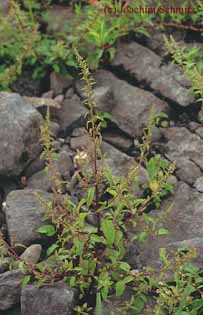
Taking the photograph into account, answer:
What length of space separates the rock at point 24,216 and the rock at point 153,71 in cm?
153

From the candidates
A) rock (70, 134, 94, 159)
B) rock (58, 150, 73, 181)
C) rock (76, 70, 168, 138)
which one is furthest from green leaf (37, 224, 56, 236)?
rock (76, 70, 168, 138)

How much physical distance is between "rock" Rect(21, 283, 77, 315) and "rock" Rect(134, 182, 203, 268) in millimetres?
592

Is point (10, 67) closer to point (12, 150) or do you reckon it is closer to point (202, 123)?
point (12, 150)

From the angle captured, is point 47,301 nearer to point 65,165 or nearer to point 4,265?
point 4,265

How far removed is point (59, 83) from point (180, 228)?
191 cm

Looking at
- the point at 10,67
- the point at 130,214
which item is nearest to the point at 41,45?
the point at 10,67

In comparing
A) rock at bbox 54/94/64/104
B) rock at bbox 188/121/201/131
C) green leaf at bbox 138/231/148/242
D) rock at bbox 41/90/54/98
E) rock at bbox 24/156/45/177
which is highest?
rock at bbox 41/90/54/98

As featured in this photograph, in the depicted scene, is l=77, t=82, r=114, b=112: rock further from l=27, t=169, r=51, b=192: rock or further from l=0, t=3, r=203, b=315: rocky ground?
l=27, t=169, r=51, b=192: rock

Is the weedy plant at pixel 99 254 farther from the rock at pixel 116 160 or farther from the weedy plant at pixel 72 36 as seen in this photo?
the weedy plant at pixel 72 36

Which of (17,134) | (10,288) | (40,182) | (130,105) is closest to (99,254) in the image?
(10,288)

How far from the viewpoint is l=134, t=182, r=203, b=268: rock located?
4.79 m

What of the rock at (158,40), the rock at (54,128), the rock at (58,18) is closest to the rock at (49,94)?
the rock at (54,128)

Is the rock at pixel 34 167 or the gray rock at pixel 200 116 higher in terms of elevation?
the gray rock at pixel 200 116

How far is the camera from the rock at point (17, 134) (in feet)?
17.5
